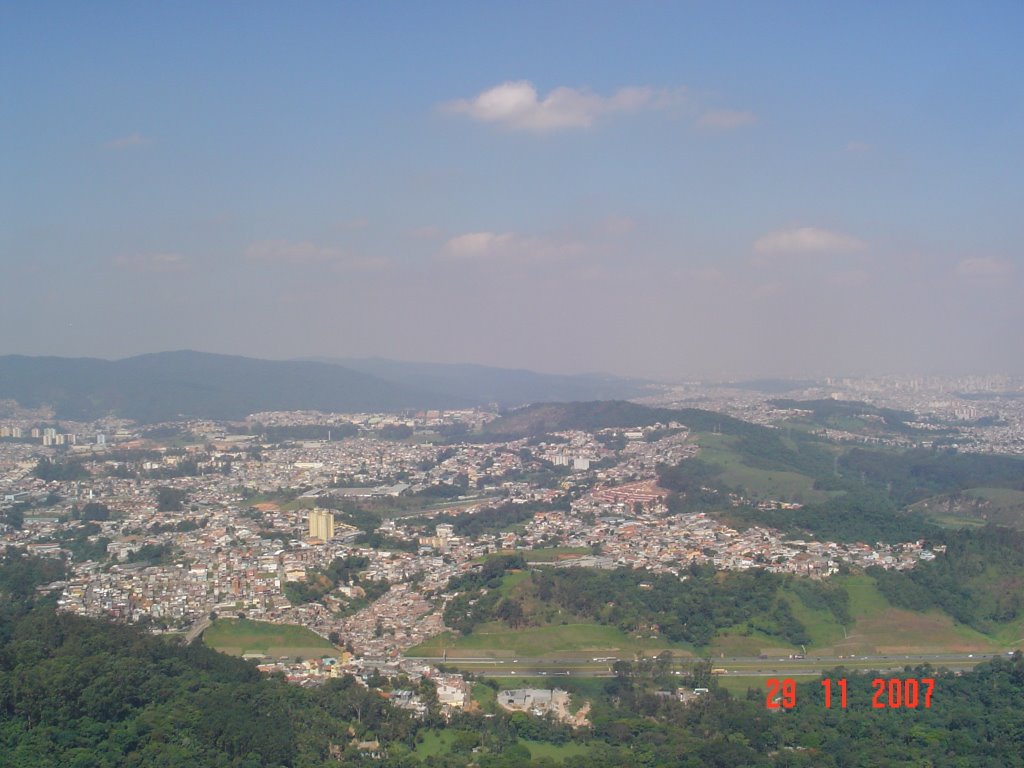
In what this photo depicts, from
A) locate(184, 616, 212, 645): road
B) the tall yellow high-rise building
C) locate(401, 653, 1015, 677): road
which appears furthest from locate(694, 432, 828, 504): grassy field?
locate(184, 616, 212, 645): road

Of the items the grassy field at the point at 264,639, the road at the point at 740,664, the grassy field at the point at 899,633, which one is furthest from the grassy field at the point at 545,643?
the grassy field at the point at 899,633

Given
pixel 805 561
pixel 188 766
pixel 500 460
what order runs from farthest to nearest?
pixel 500 460 → pixel 805 561 → pixel 188 766

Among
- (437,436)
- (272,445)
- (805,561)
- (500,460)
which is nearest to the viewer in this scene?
(805,561)

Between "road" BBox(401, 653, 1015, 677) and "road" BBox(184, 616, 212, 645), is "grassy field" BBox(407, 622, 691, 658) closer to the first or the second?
"road" BBox(401, 653, 1015, 677)

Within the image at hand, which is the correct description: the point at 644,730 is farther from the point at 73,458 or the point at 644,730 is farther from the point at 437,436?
the point at 437,436

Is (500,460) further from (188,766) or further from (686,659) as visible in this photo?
(188,766)

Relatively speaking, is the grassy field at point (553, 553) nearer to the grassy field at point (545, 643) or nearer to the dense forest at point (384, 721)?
the grassy field at point (545, 643)

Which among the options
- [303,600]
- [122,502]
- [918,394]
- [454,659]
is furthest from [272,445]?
[918,394]

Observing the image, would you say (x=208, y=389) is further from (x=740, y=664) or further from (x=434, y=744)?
(x=434, y=744)

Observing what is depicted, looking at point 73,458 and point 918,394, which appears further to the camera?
point 918,394
